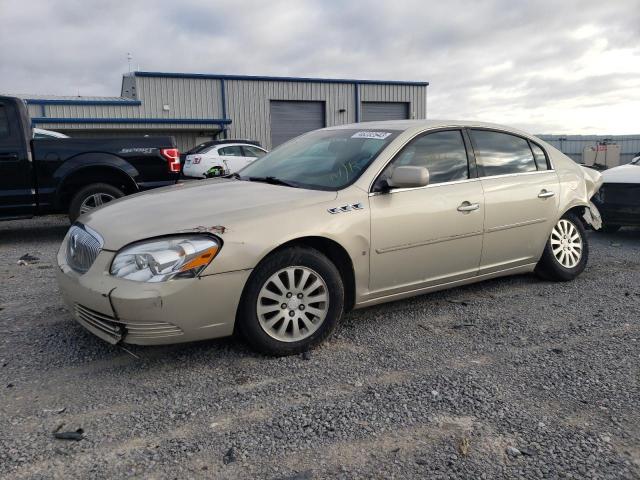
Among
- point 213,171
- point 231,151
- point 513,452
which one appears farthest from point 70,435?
point 231,151

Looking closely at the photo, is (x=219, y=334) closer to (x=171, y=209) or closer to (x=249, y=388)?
(x=249, y=388)

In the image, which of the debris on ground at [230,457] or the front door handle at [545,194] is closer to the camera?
the debris on ground at [230,457]

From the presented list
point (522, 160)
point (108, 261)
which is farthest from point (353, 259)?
point (522, 160)

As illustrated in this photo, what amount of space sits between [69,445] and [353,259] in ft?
6.44

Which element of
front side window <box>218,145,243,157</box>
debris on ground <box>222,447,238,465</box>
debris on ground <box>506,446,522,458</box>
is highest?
front side window <box>218,145,243,157</box>

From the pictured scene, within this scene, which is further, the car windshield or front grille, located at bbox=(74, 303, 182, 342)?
the car windshield

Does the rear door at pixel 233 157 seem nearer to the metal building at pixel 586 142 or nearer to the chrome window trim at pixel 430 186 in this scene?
the chrome window trim at pixel 430 186

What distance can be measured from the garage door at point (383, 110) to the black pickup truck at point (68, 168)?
65.6 ft

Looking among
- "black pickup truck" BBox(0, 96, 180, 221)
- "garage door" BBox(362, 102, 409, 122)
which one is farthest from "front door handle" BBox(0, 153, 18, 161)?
"garage door" BBox(362, 102, 409, 122)

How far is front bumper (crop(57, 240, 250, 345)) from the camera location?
2.92m

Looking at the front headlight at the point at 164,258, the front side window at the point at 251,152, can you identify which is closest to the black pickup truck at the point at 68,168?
the front headlight at the point at 164,258

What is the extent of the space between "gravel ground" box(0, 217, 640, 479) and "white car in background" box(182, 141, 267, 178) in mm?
10785

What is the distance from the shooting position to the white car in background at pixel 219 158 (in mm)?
14828

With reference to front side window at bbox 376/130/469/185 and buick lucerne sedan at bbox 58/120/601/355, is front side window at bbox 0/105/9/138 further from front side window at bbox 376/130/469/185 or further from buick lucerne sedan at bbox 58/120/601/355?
front side window at bbox 376/130/469/185
